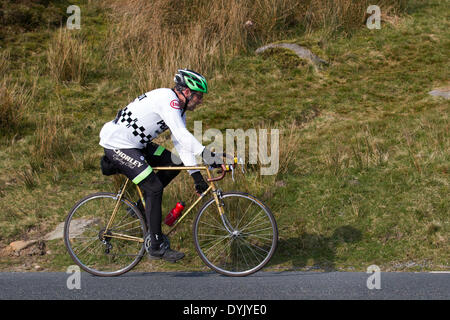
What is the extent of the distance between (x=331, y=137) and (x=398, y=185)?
1917mm

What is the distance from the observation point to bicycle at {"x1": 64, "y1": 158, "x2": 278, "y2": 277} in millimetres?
5590

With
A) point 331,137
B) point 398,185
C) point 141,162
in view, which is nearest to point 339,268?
point 398,185

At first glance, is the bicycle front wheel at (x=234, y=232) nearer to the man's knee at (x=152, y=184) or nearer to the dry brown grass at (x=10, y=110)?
the man's knee at (x=152, y=184)

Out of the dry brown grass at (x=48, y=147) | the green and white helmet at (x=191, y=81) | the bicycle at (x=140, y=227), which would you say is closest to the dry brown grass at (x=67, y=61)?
the dry brown grass at (x=48, y=147)

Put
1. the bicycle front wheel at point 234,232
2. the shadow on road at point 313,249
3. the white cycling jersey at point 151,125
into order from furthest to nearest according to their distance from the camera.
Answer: the shadow on road at point 313,249 → the bicycle front wheel at point 234,232 → the white cycling jersey at point 151,125

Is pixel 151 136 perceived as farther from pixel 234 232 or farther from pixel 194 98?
pixel 234 232

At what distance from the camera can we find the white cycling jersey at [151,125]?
5.33 meters

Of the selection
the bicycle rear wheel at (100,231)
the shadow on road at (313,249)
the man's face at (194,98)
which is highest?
the man's face at (194,98)

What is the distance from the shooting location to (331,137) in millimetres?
9203

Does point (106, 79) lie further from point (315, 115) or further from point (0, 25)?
point (315, 115)

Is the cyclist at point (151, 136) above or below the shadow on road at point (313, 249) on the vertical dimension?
above

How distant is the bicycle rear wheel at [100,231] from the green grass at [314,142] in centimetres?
58

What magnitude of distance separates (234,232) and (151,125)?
1294 mm

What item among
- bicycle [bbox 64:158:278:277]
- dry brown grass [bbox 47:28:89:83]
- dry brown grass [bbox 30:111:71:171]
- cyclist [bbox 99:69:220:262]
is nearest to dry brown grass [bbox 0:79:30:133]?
dry brown grass [bbox 30:111:71:171]
